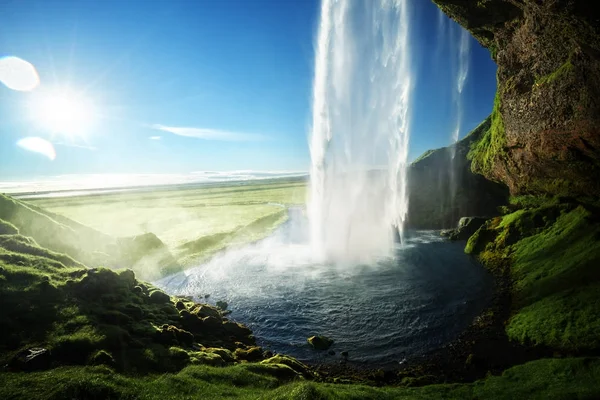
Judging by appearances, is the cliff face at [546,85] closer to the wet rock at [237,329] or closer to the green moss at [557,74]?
the green moss at [557,74]

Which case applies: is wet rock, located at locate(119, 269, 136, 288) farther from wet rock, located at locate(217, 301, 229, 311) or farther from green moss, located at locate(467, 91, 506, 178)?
green moss, located at locate(467, 91, 506, 178)

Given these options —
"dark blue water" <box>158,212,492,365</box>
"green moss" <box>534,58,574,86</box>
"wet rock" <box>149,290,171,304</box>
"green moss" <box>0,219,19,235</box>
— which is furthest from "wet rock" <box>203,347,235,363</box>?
"green moss" <box>534,58,574,86</box>

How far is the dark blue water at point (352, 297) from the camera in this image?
25734mm

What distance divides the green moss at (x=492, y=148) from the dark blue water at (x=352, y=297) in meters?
15.5

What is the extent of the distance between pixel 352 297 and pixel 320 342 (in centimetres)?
946

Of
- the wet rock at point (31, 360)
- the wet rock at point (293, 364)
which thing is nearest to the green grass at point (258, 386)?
the wet rock at point (31, 360)

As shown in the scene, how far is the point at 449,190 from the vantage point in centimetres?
7238

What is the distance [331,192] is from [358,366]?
41587mm

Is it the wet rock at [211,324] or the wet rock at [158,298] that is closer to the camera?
the wet rock at [211,324]

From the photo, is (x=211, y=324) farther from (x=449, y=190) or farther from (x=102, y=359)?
(x=449, y=190)

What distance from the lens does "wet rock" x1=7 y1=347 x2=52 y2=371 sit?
1666cm

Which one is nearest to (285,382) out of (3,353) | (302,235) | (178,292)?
(3,353)

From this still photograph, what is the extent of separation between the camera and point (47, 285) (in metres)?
24.0

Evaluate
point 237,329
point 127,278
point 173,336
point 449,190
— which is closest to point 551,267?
point 237,329
